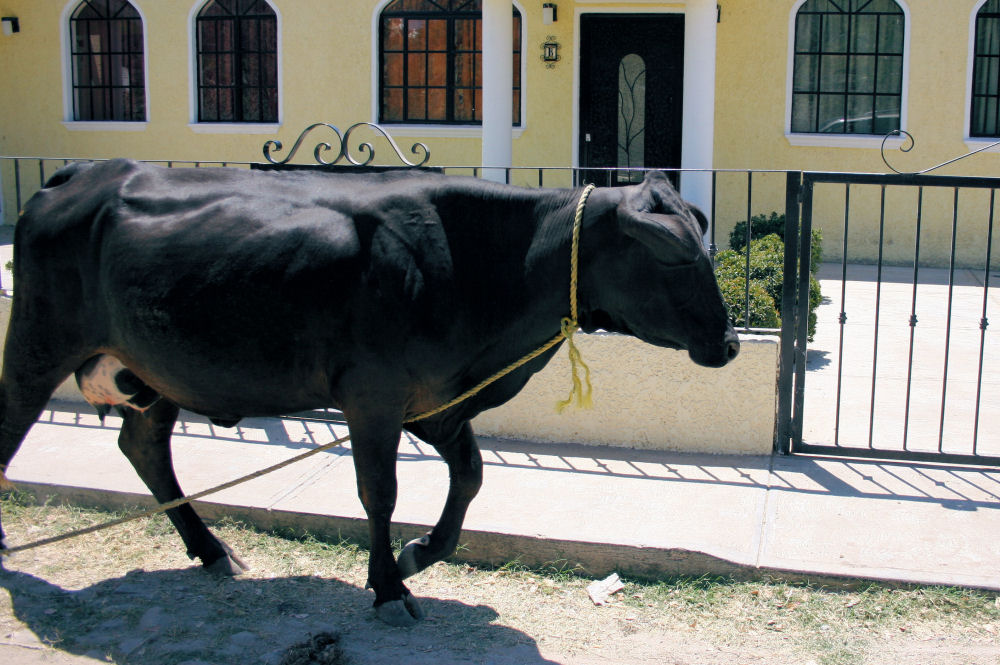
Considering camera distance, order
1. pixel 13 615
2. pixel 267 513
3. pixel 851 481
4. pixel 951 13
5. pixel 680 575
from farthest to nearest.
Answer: pixel 951 13 < pixel 851 481 < pixel 267 513 < pixel 680 575 < pixel 13 615

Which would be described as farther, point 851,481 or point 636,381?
point 636,381

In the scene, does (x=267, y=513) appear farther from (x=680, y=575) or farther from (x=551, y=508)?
(x=680, y=575)

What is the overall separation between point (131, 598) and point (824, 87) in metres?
11.2

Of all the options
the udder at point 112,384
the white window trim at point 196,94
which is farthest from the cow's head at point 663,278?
the white window trim at point 196,94

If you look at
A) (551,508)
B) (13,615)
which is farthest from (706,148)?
(13,615)

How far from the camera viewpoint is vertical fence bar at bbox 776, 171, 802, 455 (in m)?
5.42

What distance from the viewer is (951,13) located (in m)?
12.2

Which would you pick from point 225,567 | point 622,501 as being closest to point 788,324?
point 622,501

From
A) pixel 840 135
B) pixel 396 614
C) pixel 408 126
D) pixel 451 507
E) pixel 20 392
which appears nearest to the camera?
pixel 396 614

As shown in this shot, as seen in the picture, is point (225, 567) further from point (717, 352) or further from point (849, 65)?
point (849, 65)

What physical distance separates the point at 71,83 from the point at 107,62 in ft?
2.16

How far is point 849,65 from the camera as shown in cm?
1270

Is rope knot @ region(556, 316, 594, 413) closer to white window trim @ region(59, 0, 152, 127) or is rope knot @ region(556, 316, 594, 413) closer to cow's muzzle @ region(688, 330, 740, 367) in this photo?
cow's muzzle @ region(688, 330, 740, 367)

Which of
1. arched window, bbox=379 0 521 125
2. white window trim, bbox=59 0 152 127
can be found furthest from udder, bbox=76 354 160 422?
white window trim, bbox=59 0 152 127
